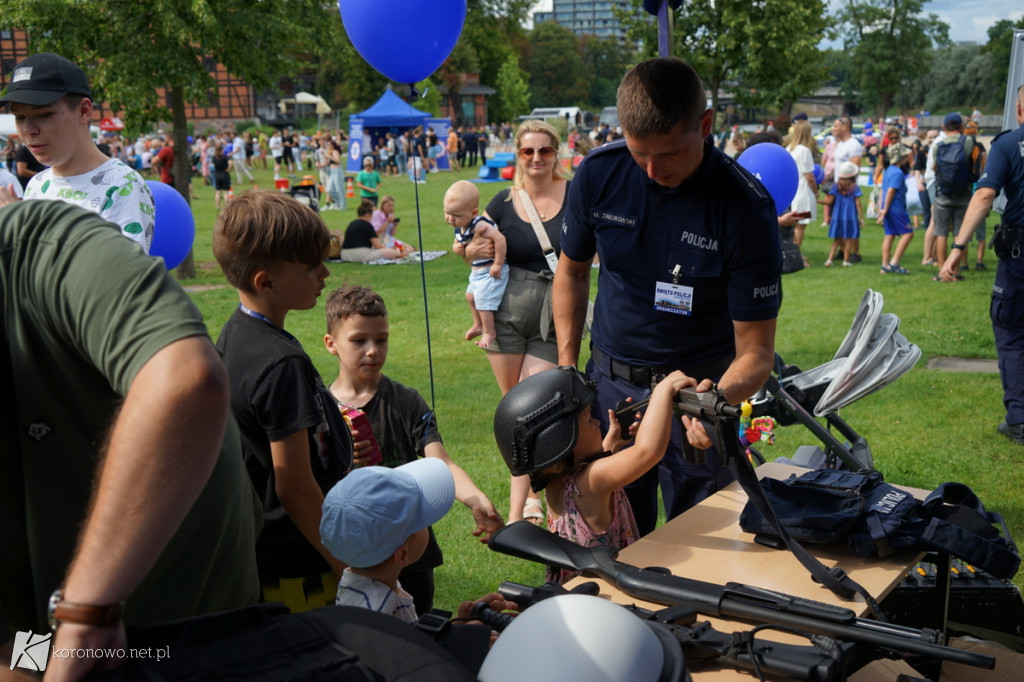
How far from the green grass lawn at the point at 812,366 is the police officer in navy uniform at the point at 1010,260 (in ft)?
1.19

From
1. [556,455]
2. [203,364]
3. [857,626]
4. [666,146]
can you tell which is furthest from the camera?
[666,146]

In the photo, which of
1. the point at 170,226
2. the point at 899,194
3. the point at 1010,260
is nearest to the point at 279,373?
the point at 170,226

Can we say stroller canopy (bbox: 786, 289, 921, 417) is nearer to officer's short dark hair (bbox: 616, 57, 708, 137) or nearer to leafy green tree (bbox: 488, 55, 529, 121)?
officer's short dark hair (bbox: 616, 57, 708, 137)

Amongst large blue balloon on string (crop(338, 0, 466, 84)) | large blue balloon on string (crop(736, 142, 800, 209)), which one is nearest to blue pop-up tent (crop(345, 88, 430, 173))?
large blue balloon on string (crop(338, 0, 466, 84))

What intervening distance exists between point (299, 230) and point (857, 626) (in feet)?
5.62

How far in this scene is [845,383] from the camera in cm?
447

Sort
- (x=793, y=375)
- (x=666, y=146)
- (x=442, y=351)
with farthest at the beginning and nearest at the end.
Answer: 1. (x=442, y=351)
2. (x=793, y=375)
3. (x=666, y=146)

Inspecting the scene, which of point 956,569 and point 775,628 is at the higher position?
point 775,628

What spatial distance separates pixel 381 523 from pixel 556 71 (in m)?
113

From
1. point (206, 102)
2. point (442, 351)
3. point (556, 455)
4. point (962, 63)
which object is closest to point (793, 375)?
point (556, 455)

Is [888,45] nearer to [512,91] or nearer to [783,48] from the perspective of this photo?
[512,91]

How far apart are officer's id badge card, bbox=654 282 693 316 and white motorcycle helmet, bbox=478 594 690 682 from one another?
1.83 meters

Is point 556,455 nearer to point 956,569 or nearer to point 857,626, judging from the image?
point 857,626

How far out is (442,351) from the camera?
30.0 feet
